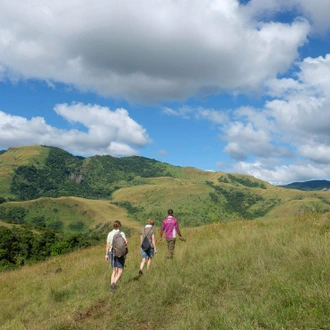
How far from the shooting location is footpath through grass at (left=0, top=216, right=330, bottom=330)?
434 cm

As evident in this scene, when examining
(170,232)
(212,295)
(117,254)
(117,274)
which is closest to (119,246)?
(117,254)

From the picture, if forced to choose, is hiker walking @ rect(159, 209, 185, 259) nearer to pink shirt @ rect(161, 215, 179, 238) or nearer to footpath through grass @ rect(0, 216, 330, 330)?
pink shirt @ rect(161, 215, 179, 238)

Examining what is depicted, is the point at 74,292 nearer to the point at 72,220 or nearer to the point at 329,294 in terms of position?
the point at 329,294

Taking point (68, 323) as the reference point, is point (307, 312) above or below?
above

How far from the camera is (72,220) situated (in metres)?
200

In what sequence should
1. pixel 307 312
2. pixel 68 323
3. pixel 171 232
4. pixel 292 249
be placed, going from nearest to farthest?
pixel 307 312, pixel 68 323, pixel 292 249, pixel 171 232

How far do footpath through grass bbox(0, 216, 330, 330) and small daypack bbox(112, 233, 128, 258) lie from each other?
0.91m

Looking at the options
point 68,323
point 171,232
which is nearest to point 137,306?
point 68,323

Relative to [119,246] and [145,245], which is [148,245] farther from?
[119,246]

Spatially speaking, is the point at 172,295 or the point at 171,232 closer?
the point at 172,295

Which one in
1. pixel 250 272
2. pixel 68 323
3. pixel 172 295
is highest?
pixel 250 272

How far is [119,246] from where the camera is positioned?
348 inches

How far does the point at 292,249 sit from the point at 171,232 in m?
5.29

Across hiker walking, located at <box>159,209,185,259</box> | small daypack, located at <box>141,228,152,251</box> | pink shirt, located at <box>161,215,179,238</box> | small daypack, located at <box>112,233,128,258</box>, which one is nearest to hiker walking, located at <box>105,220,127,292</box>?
small daypack, located at <box>112,233,128,258</box>
